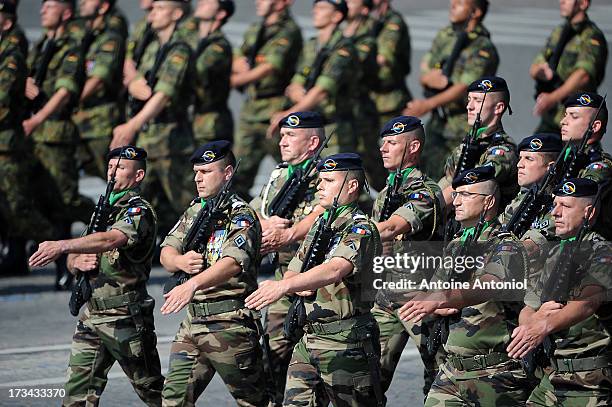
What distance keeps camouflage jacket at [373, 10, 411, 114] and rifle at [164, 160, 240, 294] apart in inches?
275

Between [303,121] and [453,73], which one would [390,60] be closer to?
[453,73]

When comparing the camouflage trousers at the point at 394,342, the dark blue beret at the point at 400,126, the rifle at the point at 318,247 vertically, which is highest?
the dark blue beret at the point at 400,126

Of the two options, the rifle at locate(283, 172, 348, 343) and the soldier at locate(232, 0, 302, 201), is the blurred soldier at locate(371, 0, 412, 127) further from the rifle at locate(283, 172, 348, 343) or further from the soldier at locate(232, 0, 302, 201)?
the rifle at locate(283, 172, 348, 343)

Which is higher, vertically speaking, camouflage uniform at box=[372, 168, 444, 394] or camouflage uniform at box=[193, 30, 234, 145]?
camouflage uniform at box=[372, 168, 444, 394]

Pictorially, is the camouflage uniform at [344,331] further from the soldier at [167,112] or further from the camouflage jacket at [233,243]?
the soldier at [167,112]

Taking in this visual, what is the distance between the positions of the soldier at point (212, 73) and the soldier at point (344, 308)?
20.7 feet

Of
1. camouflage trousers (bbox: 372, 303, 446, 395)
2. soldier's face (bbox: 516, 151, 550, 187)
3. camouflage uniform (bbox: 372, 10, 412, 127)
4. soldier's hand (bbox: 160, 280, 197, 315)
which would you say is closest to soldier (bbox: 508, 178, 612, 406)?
soldier's face (bbox: 516, 151, 550, 187)

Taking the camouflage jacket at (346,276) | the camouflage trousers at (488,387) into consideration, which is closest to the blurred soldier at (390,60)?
the camouflage jacket at (346,276)

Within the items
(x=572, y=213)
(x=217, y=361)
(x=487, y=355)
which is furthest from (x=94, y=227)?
(x=572, y=213)

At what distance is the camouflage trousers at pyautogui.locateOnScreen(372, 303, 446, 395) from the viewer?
1077 cm

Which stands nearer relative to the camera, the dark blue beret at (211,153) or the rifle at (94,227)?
the dark blue beret at (211,153)

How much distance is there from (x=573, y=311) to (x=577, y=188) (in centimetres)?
75

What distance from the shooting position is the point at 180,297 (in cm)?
954

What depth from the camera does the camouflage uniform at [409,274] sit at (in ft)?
34.8
